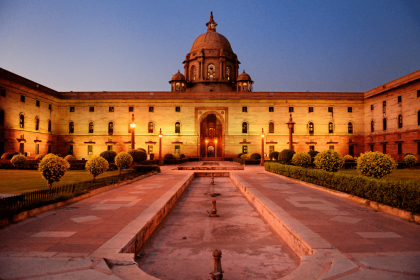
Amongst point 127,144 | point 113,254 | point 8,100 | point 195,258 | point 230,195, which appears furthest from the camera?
point 127,144

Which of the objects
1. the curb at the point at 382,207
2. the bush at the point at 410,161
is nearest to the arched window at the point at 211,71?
the bush at the point at 410,161

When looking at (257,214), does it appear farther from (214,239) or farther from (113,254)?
(113,254)

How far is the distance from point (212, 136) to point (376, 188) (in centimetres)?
3919

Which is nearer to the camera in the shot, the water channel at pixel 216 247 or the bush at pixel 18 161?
the water channel at pixel 216 247

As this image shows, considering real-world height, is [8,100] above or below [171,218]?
above

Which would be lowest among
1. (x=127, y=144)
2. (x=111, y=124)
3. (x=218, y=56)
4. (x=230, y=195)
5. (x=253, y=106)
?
(x=230, y=195)

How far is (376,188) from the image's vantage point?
828 centimetres

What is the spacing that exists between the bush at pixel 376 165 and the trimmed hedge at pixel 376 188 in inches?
57.0

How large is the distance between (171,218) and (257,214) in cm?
271

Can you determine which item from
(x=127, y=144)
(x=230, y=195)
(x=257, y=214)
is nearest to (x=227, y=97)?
(x=127, y=144)

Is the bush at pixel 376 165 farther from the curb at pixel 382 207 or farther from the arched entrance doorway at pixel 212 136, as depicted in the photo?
the arched entrance doorway at pixel 212 136

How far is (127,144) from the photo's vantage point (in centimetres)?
4262

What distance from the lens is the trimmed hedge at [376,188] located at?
6848mm

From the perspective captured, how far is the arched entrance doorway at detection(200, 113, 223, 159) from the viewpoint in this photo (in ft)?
154
